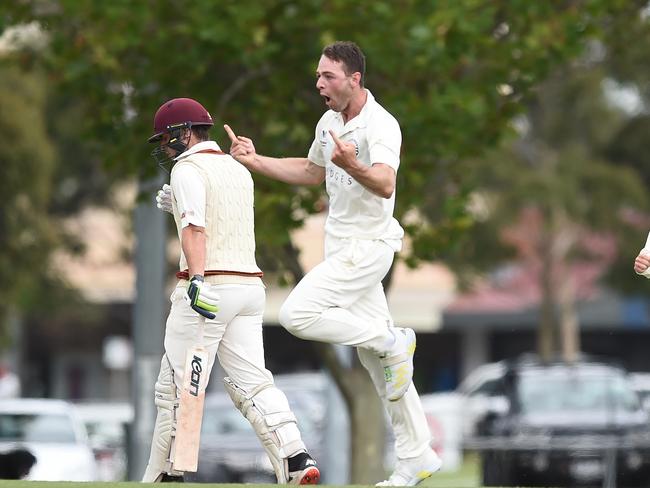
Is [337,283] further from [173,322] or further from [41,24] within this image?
[41,24]

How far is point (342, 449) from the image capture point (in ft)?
64.5

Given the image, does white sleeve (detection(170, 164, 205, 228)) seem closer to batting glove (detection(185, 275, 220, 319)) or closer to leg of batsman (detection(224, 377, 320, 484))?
batting glove (detection(185, 275, 220, 319))

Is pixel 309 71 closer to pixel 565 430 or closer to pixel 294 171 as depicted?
pixel 294 171

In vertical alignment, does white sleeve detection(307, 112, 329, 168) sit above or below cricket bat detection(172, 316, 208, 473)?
above

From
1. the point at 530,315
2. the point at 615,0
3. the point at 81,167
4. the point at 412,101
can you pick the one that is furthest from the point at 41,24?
the point at 530,315

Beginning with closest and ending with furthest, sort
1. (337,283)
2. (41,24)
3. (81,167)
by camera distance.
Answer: (337,283)
(41,24)
(81,167)

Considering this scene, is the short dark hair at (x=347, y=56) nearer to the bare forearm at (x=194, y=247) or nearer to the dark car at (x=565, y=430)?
the bare forearm at (x=194, y=247)

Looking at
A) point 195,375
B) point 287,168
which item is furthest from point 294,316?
point 287,168

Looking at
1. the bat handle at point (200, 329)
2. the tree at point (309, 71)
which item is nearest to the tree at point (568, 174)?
the tree at point (309, 71)

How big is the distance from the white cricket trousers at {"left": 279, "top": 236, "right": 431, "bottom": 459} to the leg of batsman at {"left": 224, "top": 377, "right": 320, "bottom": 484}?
0.38 metres

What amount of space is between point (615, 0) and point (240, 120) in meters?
3.55

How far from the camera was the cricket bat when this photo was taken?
30.3 feet

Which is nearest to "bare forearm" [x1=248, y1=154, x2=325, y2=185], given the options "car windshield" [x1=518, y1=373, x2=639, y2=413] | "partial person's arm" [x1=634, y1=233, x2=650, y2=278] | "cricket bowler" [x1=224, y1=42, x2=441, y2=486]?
"cricket bowler" [x1=224, y1=42, x2=441, y2=486]

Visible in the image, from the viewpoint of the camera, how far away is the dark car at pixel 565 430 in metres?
19.9
